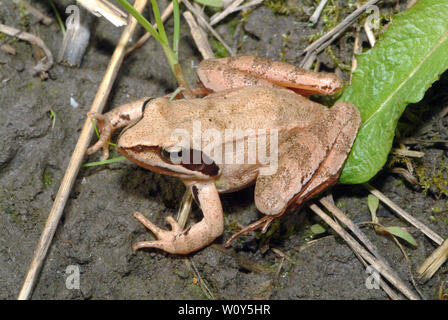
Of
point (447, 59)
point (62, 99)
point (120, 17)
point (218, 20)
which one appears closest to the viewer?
point (447, 59)

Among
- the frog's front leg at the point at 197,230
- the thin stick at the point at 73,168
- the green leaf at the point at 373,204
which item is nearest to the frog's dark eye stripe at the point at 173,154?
the frog's front leg at the point at 197,230

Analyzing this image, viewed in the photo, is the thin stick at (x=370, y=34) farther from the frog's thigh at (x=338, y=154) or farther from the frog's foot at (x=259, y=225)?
the frog's foot at (x=259, y=225)

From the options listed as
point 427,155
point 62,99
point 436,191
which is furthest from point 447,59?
point 62,99

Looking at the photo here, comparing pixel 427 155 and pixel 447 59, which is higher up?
pixel 447 59

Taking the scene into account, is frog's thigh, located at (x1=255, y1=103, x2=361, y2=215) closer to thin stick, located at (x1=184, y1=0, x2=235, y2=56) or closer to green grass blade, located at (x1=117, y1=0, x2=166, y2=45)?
thin stick, located at (x1=184, y1=0, x2=235, y2=56)
